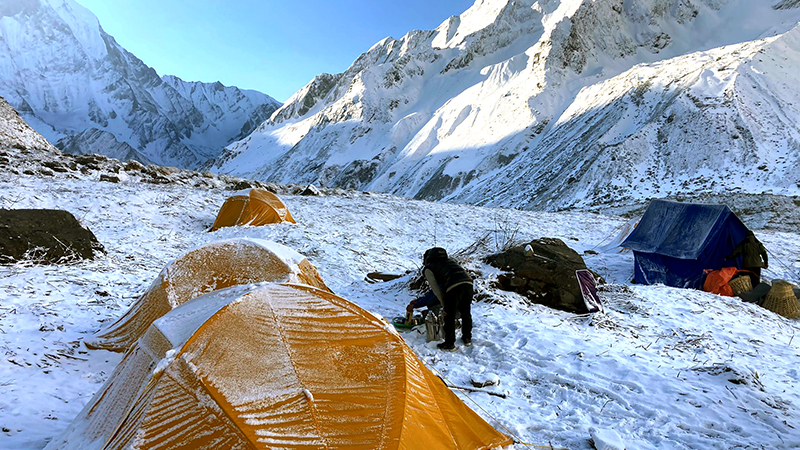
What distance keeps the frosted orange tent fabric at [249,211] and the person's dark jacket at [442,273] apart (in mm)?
8720

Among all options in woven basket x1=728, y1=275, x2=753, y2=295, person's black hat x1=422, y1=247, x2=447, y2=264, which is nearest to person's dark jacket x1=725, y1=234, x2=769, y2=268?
woven basket x1=728, y1=275, x2=753, y2=295

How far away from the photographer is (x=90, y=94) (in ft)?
434

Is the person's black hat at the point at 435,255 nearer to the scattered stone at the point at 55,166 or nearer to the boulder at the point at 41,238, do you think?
the boulder at the point at 41,238

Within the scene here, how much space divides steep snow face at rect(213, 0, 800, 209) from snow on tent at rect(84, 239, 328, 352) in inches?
1142

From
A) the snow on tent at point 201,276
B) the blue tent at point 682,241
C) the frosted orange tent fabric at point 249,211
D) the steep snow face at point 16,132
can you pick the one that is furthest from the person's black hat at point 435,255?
the steep snow face at point 16,132

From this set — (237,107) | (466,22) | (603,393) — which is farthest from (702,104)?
(237,107)

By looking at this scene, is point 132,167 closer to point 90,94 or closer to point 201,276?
point 201,276

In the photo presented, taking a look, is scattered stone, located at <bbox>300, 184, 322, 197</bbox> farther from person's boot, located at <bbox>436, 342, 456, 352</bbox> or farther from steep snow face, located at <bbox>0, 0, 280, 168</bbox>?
steep snow face, located at <bbox>0, 0, 280, 168</bbox>

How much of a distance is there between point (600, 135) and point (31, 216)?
39660 mm

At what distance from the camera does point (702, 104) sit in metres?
33.1

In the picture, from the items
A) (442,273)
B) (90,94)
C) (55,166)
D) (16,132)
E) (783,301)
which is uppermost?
(90,94)

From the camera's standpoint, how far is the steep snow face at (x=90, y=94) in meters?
114

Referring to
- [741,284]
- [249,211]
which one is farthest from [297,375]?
[741,284]

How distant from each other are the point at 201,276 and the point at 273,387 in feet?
10.7
